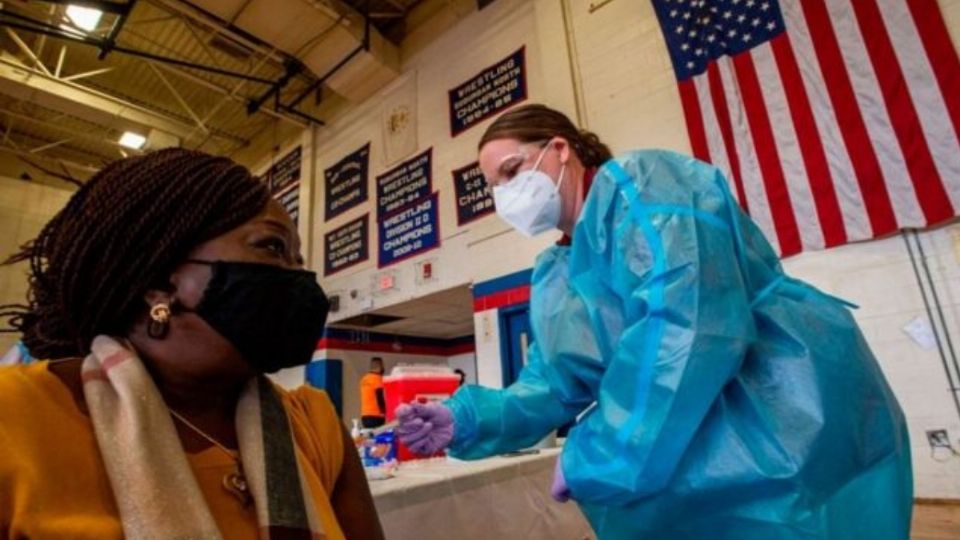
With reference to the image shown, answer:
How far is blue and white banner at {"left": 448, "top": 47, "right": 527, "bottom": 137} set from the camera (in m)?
4.55

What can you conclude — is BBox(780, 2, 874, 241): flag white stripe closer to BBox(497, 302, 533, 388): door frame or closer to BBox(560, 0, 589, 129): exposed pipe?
BBox(560, 0, 589, 129): exposed pipe

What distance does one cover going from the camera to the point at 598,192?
90 centimetres

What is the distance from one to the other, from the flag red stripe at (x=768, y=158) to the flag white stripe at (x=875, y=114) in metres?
0.44

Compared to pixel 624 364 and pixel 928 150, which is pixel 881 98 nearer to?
pixel 928 150

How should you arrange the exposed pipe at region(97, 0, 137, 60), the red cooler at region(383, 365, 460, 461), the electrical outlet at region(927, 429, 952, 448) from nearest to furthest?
the red cooler at region(383, 365, 460, 461)
the electrical outlet at region(927, 429, 952, 448)
the exposed pipe at region(97, 0, 137, 60)

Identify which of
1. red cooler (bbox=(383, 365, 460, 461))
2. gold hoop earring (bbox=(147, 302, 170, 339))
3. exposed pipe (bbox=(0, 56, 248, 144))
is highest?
exposed pipe (bbox=(0, 56, 248, 144))

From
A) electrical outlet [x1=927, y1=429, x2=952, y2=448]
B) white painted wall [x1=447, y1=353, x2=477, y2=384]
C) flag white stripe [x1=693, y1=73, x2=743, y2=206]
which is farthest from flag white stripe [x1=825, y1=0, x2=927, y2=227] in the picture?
white painted wall [x1=447, y1=353, x2=477, y2=384]

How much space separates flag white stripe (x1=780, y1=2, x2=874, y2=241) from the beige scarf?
309cm

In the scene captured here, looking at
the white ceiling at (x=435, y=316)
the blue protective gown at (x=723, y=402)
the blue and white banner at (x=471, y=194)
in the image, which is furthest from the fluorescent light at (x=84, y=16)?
the blue protective gown at (x=723, y=402)

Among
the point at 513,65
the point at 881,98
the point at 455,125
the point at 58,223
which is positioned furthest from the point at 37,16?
the point at 881,98

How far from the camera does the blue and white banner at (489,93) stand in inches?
179

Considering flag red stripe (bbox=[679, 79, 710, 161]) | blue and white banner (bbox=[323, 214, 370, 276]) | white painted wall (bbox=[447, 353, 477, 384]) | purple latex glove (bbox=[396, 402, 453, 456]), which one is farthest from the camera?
white painted wall (bbox=[447, 353, 477, 384])

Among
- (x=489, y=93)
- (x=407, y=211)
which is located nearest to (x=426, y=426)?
(x=489, y=93)

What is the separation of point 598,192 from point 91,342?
2.63 feet
